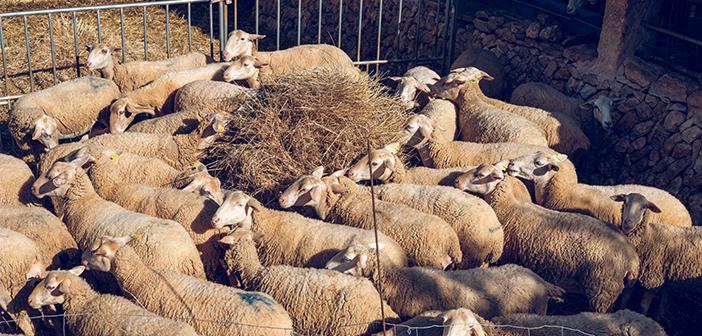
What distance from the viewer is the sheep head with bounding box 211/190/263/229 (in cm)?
723

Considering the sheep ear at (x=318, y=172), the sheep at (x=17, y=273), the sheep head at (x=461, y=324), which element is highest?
the sheep ear at (x=318, y=172)

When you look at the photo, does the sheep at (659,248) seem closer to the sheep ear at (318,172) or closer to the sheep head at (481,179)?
the sheep head at (481,179)

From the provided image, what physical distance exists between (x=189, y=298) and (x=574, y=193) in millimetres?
3667

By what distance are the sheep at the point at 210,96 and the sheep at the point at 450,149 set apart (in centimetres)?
164

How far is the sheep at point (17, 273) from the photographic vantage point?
6812mm

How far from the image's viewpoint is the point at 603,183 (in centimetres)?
973

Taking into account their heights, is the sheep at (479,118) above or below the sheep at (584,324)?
above

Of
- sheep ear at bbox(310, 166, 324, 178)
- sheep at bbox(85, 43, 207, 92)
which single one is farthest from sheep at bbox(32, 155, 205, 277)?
sheep at bbox(85, 43, 207, 92)

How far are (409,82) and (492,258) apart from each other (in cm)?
305

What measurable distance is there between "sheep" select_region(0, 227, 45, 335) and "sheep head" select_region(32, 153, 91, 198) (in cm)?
85

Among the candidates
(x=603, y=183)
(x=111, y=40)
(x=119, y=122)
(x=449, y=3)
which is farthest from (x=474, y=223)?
(x=111, y=40)

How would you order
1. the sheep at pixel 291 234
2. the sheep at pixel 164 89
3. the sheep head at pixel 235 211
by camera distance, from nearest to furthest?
the sheep at pixel 291 234
the sheep head at pixel 235 211
the sheep at pixel 164 89

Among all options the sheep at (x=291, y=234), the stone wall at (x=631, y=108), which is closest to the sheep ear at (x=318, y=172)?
the sheep at (x=291, y=234)

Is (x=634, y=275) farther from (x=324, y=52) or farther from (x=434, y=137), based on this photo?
(x=324, y=52)
